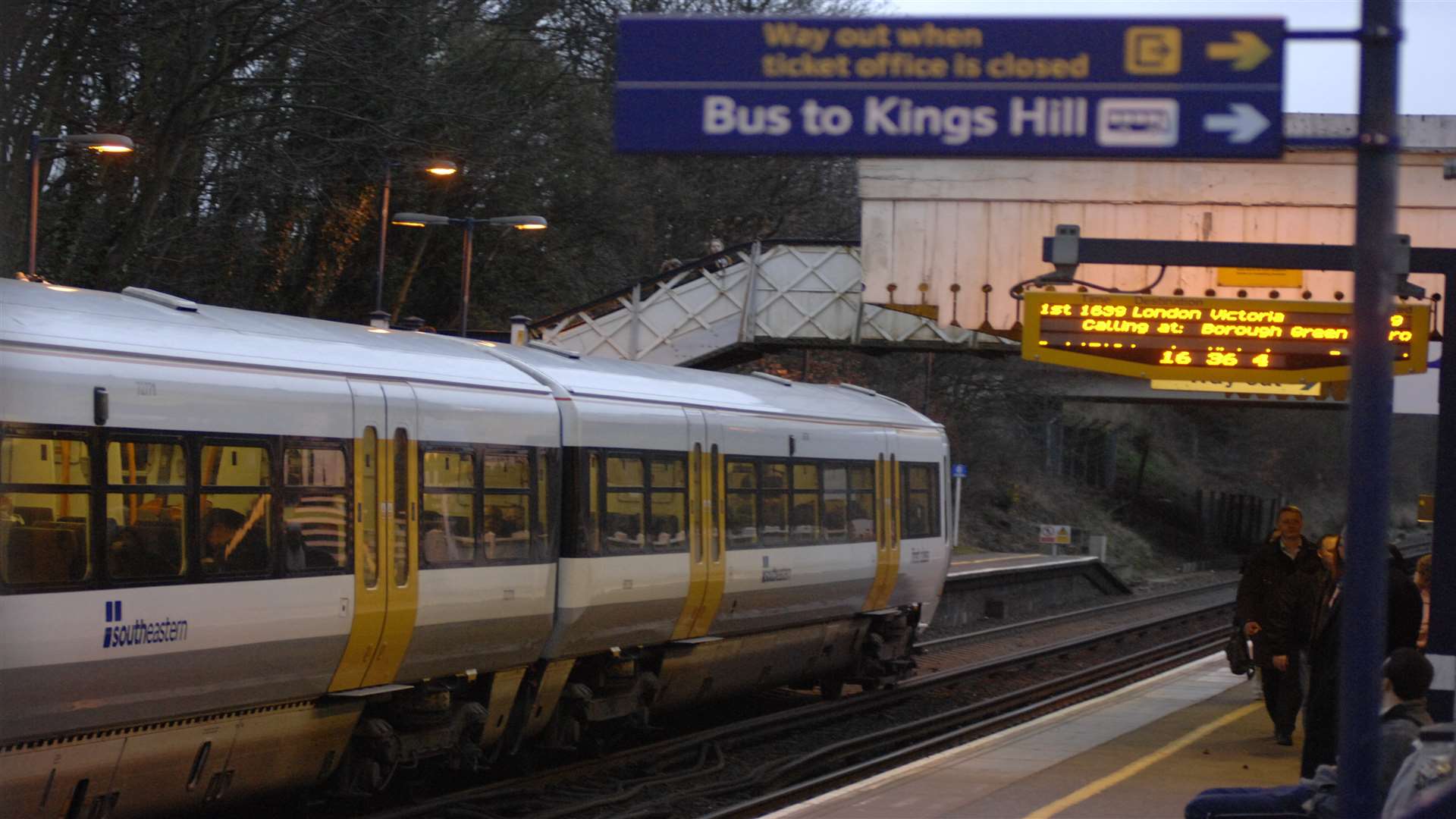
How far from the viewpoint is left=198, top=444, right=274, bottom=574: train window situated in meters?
9.45

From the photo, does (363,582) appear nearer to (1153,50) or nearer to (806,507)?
(1153,50)

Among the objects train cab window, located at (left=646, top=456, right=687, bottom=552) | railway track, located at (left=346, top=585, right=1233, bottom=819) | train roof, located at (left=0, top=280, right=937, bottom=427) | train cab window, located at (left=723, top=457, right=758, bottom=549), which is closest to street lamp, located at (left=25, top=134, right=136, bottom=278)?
train roof, located at (left=0, top=280, right=937, bottom=427)

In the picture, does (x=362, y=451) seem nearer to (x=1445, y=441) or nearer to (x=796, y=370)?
(x=1445, y=441)

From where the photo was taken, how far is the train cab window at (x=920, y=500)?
19.8 metres

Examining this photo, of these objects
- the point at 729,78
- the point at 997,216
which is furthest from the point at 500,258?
the point at 729,78

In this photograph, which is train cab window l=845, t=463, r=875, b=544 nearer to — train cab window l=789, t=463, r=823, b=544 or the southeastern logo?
train cab window l=789, t=463, r=823, b=544

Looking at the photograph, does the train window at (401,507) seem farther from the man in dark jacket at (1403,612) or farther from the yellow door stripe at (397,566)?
the man in dark jacket at (1403,612)

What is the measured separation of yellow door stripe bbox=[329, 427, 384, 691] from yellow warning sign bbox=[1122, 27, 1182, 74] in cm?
595

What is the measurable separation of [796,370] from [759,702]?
25.9 metres

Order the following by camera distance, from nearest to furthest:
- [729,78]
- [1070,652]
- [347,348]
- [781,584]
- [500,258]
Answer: [729,78] < [347,348] < [781,584] < [1070,652] < [500,258]

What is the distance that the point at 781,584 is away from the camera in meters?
16.5

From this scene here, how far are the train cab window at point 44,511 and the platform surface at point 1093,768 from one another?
14.6 feet

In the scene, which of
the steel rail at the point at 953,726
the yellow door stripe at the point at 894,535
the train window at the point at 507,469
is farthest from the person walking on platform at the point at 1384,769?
the yellow door stripe at the point at 894,535

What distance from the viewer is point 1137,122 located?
21.7ft
